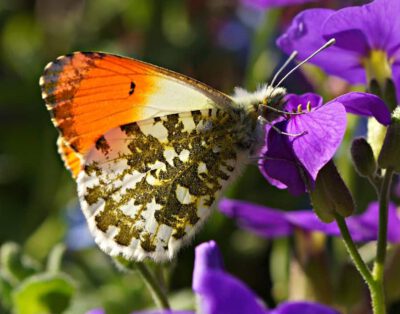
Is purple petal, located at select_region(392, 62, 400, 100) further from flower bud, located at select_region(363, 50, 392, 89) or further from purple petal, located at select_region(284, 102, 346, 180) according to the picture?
purple petal, located at select_region(284, 102, 346, 180)

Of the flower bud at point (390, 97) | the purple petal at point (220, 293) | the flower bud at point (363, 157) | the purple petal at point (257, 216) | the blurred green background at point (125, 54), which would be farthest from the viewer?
the blurred green background at point (125, 54)

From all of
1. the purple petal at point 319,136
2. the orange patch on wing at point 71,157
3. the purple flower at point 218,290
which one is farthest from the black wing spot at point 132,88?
the purple flower at point 218,290

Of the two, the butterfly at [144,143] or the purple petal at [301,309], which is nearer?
the purple petal at [301,309]

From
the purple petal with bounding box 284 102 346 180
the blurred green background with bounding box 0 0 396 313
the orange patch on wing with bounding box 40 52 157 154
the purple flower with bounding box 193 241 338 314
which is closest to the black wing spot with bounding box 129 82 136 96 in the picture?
the orange patch on wing with bounding box 40 52 157 154

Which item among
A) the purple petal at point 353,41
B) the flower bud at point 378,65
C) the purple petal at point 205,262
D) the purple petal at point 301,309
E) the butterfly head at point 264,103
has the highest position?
the purple petal at point 353,41

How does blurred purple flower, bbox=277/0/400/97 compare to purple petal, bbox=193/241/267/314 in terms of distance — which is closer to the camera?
purple petal, bbox=193/241/267/314

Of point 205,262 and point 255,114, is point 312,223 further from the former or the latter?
point 205,262

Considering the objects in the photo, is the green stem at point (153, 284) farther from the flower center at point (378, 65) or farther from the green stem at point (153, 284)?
the flower center at point (378, 65)
